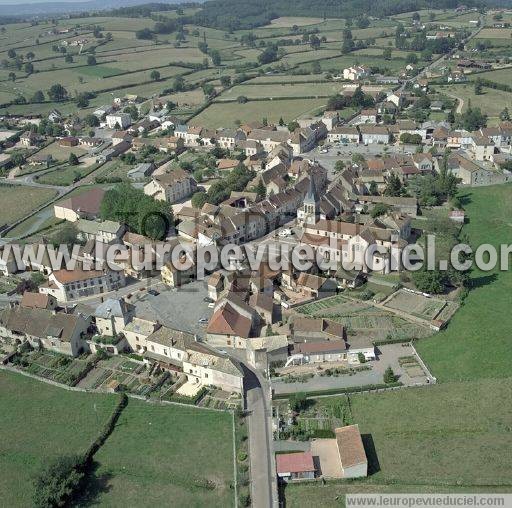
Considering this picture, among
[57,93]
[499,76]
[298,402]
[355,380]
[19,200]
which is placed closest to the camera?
[298,402]

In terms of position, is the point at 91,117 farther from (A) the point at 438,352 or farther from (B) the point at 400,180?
(A) the point at 438,352

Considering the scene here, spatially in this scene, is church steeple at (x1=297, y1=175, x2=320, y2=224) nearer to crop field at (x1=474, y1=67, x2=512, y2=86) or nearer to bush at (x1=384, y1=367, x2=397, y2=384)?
bush at (x1=384, y1=367, x2=397, y2=384)

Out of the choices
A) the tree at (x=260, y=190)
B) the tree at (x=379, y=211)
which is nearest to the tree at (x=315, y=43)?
the tree at (x=260, y=190)

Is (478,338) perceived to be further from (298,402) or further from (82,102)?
(82,102)

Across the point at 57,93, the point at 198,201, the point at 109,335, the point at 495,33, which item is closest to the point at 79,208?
the point at 198,201

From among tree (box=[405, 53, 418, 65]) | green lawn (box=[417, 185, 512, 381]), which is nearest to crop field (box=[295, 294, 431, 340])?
green lawn (box=[417, 185, 512, 381])
